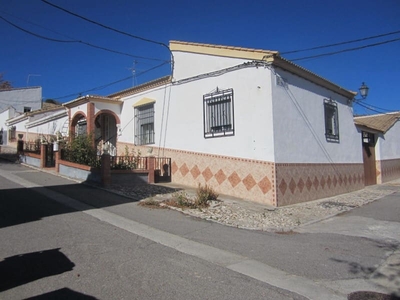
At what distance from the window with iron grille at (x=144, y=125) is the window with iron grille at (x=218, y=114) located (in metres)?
3.75

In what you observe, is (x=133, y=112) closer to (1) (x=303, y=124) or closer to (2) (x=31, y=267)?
(1) (x=303, y=124)

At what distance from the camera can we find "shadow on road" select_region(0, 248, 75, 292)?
4.02 metres

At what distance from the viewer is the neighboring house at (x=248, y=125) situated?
10602mm

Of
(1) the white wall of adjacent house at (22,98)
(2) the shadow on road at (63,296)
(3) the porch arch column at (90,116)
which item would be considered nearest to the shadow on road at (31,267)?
(2) the shadow on road at (63,296)

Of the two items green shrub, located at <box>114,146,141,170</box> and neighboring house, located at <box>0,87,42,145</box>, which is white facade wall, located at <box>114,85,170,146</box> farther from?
neighboring house, located at <box>0,87,42,145</box>

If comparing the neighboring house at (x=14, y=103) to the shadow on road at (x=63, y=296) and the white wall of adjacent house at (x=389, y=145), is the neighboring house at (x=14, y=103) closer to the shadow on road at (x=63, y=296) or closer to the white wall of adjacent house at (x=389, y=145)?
the white wall of adjacent house at (x=389, y=145)

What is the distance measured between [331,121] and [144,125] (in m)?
8.74

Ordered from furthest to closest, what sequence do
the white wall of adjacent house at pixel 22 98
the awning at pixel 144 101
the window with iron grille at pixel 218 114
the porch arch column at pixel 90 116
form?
the white wall of adjacent house at pixel 22 98, the porch arch column at pixel 90 116, the awning at pixel 144 101, the window with iron grille at pixel 218 114

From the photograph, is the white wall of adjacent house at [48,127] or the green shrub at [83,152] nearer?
the green shrub at [83,152]

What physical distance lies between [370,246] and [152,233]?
4.29 meters

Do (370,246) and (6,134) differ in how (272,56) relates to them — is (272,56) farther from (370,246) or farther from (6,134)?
(6,134)

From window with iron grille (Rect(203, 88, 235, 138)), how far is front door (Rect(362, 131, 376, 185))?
→ 9816 mm

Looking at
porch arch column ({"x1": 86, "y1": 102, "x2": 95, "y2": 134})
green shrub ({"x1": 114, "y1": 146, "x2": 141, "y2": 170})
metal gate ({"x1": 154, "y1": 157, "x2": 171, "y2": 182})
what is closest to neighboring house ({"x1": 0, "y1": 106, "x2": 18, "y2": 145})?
porch arch column ({"x1": 86, "y1": 102, "x2": 95, "y2": 134})

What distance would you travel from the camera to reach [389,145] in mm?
20500
